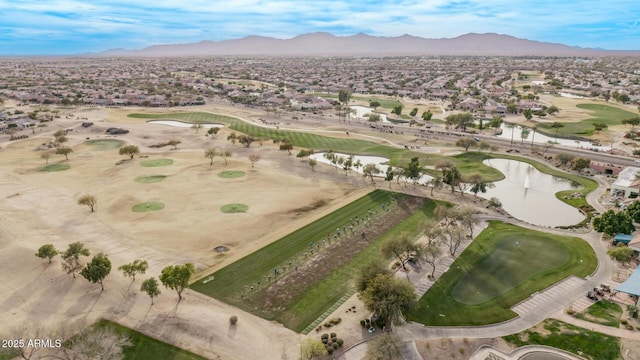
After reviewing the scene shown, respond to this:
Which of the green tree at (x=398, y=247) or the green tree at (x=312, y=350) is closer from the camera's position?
the green tree at (x=312, y=350)

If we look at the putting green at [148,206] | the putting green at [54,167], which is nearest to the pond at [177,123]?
the putting green at [54,167]

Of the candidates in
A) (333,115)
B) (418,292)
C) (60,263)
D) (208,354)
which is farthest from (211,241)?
(333,115)

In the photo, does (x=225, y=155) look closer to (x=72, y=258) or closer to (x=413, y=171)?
(x=413, y=171)

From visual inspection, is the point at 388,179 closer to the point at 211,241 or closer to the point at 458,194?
the point at 458,194

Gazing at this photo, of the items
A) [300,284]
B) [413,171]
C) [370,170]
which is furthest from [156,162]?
[300,284]

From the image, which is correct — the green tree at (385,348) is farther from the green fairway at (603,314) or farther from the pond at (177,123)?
the pond at (177,123)

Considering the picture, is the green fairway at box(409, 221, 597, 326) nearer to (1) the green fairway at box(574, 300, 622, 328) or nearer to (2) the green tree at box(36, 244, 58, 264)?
(1) the green fairway at box(574, 300, 622, 328)
